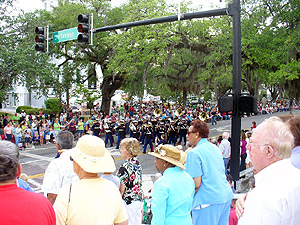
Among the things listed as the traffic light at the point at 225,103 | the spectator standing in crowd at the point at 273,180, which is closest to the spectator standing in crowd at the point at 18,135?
the traffic light at the point at 225,103

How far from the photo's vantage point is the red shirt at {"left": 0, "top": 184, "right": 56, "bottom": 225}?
1.82 meters

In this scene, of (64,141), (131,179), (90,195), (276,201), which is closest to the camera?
(276,201)

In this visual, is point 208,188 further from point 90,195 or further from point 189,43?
point 189,43

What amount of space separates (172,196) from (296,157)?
1.45 m

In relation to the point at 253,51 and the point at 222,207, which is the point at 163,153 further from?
the point at 253,51

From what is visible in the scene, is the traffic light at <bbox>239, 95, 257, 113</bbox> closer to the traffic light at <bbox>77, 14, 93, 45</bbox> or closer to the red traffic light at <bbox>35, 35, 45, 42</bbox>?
the traffic light at <bbox>77, 14, 93, 45</bbox>

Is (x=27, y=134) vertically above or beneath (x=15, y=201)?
beneath

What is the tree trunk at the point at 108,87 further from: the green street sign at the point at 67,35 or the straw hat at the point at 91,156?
the straw hat at the point at 91,156

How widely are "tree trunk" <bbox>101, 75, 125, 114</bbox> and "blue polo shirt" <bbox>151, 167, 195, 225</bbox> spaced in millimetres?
25112

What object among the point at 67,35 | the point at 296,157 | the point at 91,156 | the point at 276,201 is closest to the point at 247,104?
the point at 296,157

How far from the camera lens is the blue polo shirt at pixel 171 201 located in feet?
10.0

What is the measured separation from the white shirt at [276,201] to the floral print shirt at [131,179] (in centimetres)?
247

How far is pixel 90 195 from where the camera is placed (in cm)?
238

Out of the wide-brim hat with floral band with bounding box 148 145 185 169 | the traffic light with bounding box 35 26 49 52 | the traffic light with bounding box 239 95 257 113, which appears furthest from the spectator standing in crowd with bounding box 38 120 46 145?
the wide-brim hat with floral band with bounding box 148 145 185 169
